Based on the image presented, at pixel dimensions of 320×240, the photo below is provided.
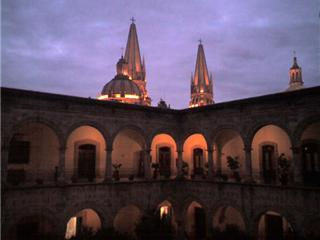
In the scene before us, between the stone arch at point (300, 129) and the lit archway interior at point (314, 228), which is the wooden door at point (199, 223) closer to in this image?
the lit archway interior at point (314, 228)

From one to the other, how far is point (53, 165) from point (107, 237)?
18.9ft

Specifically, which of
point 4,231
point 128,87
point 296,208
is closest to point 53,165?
point 4,231

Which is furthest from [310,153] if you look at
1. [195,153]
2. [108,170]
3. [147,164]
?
[108,170]

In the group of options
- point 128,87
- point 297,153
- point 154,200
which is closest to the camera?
point 297,153

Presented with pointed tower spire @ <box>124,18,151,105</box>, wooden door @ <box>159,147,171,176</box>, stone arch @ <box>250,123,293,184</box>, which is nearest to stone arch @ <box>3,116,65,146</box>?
wooden door @ <box>159,147,171,176</box>

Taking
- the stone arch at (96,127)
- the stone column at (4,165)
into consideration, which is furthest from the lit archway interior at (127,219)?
the stone column at (4,165)

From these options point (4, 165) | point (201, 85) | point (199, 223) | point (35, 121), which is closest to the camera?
point (4, 165)

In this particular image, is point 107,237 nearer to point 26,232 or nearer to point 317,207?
point 26,232

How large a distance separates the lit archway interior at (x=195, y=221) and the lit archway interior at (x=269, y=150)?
14.6 feet

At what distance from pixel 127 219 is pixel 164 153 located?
474cm

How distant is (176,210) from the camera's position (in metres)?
19.0

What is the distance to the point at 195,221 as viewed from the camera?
19.9 metres

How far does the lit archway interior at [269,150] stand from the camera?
55.4ft

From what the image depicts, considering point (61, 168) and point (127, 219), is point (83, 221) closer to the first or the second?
point (127, 219)
